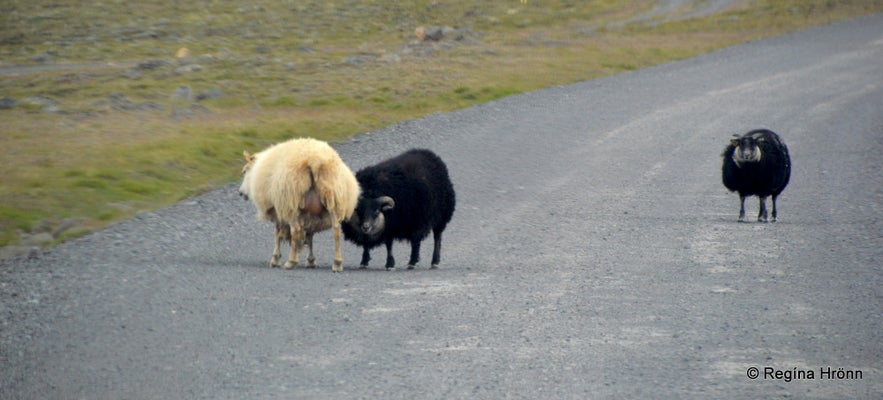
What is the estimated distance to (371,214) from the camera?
12781 mm

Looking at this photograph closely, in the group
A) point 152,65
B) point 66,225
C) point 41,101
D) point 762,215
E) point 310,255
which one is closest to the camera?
point 310,255

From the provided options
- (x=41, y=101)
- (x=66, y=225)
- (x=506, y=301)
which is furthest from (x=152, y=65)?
(x=506, y=301)

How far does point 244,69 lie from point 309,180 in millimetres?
24747

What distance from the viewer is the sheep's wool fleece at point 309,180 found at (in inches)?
487

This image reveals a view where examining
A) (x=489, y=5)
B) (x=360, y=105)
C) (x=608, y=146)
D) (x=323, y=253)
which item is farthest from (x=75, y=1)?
(x=323, y=253)

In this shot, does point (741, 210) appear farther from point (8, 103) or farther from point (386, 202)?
point (8, 103)

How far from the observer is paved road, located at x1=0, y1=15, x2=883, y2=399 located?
811 cm

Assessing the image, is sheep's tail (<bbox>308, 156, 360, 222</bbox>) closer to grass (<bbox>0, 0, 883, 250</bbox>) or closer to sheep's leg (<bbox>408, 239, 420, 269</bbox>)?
sheep's leg (<bbox>408, 239, 420, 269</bbox>)

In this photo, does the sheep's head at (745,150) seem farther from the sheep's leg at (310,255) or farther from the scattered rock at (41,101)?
the scattered rock at (41,101)

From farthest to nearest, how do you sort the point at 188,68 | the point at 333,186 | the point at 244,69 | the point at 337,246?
1. the point at 188,68
2. the point at 244,69
3. the point at 337,246
4. the point at 333,186

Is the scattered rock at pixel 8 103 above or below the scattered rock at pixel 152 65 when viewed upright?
above

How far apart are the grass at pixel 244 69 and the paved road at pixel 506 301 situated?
2.79 meters

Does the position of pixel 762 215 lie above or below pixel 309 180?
below

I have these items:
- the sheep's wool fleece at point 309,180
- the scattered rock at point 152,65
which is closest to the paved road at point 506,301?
the sheep's wool fleece at point 309,180
